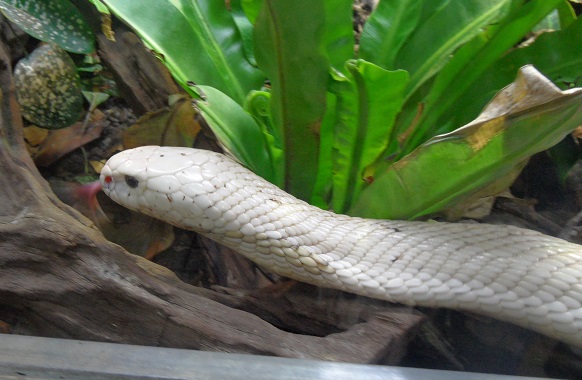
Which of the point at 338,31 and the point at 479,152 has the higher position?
the point at 338,31

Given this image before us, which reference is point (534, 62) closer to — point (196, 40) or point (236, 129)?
point (236, 129)

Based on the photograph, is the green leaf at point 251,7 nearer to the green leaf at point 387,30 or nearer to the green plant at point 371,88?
the green plant at point 371,88

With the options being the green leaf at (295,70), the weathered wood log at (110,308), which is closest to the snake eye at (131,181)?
the weathered wood log at (110,308)

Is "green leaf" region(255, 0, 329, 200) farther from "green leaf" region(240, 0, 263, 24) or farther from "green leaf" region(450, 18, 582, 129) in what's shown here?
"green leaf" region(450, 18, 582, 129)

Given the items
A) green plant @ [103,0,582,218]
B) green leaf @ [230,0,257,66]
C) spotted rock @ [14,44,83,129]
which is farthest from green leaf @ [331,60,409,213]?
spotted rock @ [14,44,83,129]

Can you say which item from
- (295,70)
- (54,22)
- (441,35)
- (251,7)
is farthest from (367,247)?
(54,22)

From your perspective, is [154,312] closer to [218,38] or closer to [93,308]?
[93,308]
